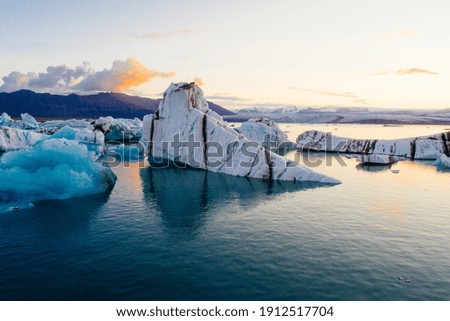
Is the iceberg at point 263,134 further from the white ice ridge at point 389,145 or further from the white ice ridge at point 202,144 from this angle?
the white ice ridge at point 202,144

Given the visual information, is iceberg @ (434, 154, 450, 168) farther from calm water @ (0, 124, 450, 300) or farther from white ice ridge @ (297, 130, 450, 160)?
calm water @ (0, 124, 450, 300)

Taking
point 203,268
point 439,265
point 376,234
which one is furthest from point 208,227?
point 439,265

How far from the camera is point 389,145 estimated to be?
47594 mm

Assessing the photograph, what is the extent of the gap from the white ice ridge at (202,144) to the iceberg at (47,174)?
1287cm

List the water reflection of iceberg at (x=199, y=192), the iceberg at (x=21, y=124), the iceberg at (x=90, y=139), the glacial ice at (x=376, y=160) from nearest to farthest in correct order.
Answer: the water reflection of iceberg at (x=199, y=192) → the glacial ice at (x=376, y=160) → the iceberg at (x=90, y=139) → the iceberg at (x=21, y=124)

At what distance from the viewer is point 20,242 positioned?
13195mm

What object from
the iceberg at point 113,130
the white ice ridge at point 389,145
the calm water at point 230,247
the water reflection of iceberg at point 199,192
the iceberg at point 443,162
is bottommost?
the calm water at point 230,247

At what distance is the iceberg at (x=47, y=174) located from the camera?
63.7ft

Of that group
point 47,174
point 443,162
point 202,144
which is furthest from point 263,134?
point 47,174

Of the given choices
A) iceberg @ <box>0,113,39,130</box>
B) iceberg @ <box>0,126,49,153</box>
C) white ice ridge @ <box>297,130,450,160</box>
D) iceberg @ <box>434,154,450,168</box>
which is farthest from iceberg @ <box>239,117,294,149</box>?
iceberg @ <box>0,113,39,130</box>

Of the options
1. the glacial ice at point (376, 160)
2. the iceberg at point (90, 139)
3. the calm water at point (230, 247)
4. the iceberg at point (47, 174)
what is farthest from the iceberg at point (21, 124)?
the glacial ice at point (376, 160)

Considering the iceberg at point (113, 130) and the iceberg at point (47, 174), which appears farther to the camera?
the iceberg at point (113, 130)

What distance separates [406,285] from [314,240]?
4.22 meters

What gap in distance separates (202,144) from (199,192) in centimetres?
1031
